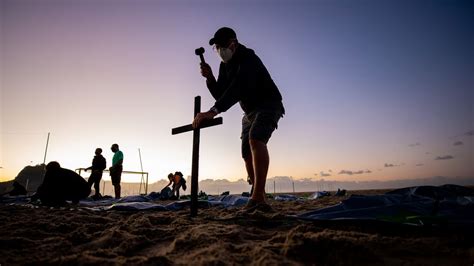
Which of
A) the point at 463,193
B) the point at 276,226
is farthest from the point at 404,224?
the point at 463,193

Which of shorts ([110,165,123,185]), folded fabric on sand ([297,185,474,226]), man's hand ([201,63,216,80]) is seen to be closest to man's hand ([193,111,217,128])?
man's hand ([201,63,216,80])

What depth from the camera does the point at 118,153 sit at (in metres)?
9.28

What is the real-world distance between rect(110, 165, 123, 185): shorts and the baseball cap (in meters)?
7.23

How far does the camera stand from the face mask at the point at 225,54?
3.62m

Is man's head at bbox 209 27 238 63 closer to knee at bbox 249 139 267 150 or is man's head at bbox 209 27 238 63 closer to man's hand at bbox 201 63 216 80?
man's hand at bbox 201 63 216 80

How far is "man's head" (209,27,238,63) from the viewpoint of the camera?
3533 millimetres

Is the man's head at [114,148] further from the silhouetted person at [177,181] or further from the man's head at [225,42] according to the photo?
the man's head at [225,42]

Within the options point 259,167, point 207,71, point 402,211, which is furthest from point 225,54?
point 402,211

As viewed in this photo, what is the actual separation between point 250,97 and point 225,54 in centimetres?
68

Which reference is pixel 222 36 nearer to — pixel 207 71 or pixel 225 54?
pixel 225 54

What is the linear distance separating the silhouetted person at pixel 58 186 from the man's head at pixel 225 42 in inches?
165

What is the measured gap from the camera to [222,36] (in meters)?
3.54

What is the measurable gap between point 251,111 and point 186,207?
2280mm

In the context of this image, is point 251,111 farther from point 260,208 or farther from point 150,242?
point 150,242
